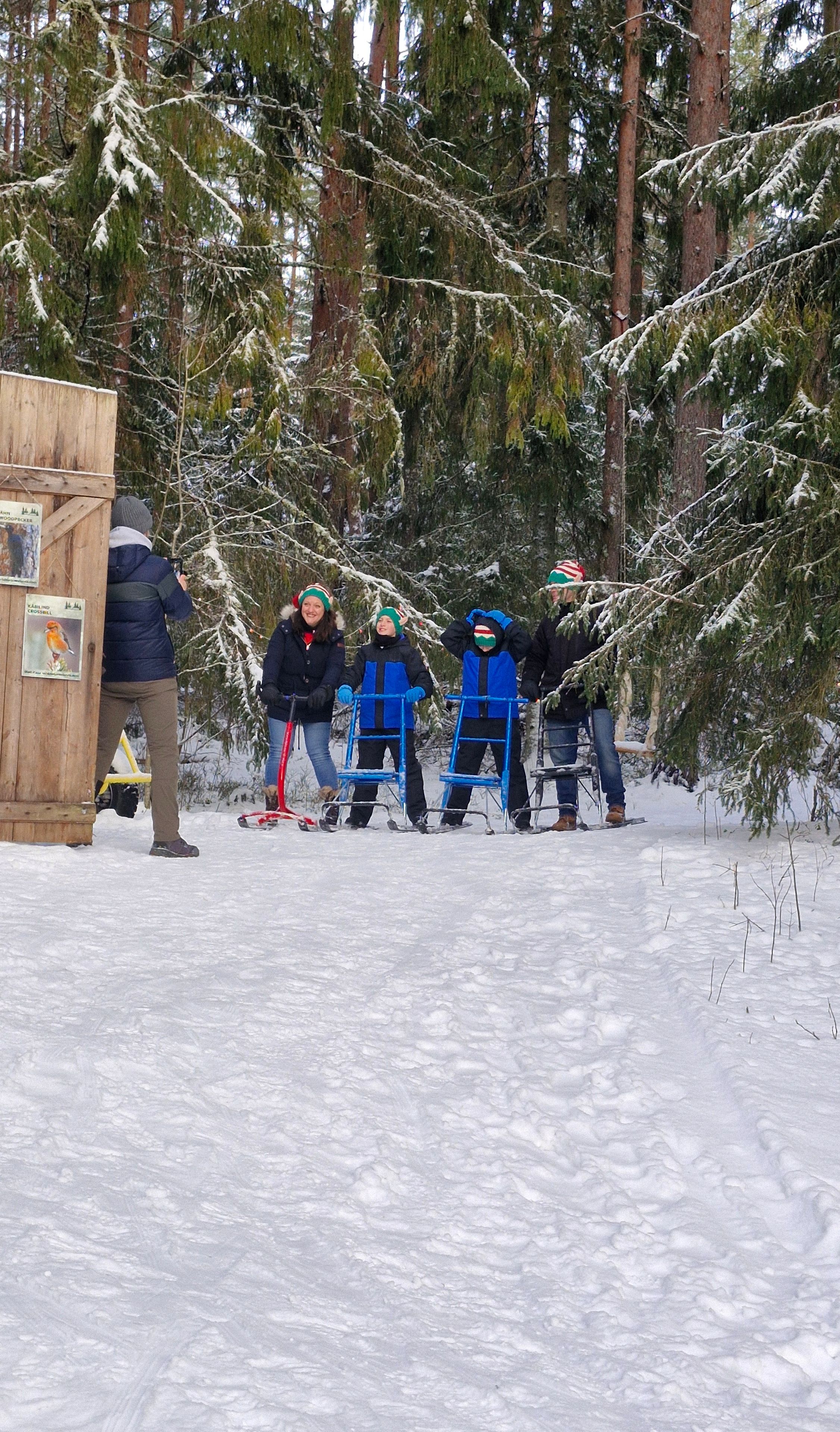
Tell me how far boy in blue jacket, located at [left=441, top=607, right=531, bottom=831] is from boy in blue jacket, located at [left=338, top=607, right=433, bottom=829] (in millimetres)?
339

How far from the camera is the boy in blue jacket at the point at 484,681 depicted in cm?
1030

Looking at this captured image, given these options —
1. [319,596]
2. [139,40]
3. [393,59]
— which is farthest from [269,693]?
[393,59]

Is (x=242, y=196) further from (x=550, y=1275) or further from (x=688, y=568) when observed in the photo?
(x=550, y=1275)

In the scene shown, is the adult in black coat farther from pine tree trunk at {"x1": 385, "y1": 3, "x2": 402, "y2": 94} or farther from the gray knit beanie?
pine tree trunk at {"x1": 385, "y1": 3, "x2": 402, "y2": 94}

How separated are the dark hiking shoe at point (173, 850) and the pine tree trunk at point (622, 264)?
6912 millimetres

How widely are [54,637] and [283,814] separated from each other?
2.65m

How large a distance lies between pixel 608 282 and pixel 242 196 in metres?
4.68

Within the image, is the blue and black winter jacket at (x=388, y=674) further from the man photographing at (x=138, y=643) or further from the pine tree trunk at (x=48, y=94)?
the pine tree trunk at (x=48, y=94)

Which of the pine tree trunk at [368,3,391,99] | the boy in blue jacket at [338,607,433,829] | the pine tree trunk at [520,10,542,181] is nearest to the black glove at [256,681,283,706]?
the boy in blue jacket at [338,607,433,829]

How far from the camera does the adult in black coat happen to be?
9273 millimetres

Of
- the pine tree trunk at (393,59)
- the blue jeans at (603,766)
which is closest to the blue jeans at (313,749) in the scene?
the blue jeans at (603,766)

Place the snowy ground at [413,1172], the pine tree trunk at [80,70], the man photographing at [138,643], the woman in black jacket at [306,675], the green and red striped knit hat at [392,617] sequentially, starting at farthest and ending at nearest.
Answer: the green and red striped knit hat at [392,617] < the woman in black jacket at [306,675] < the pine tree trunk at [80,70] < the man photographing at [138,643] < the snowy ground at [413,1172]

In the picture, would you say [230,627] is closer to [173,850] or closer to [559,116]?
[173,850]

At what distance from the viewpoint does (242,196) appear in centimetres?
945
